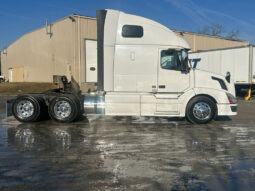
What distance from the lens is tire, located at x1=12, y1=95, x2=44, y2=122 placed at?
8.05 m

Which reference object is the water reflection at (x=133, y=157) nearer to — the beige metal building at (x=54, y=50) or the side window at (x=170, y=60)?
the side window at (x=170, y=60)

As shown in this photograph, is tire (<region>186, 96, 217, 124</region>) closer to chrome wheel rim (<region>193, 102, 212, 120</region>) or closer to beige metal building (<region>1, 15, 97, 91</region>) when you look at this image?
chrome wheel rim (<region>193, 102, 212, 120</region>)

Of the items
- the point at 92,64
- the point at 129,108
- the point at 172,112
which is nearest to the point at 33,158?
the point at 129,108

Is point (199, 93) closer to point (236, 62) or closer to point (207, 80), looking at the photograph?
point (207, 80)

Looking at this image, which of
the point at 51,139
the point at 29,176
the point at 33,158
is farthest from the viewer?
the point at 51,139

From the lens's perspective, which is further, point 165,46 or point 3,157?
point 165,46

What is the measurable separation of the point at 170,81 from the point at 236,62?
11.5m

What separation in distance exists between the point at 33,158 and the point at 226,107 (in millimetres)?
6296

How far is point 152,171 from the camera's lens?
3877 mm

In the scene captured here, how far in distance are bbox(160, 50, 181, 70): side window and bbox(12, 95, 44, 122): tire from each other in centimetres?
458

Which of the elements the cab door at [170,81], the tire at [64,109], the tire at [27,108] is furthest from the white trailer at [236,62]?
the tire at [27,108]

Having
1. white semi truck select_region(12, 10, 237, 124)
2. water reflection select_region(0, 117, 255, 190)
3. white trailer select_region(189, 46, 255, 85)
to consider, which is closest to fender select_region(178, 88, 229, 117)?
white semi truck select_region(12, 10, 237, 124)

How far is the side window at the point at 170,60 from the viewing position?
7.77 m

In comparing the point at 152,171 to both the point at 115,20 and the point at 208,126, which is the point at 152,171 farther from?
the point at 115,20
